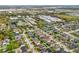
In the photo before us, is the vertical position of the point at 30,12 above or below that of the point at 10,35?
above

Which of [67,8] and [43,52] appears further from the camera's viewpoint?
[67,8]

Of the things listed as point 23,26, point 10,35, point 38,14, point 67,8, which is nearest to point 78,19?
point 67,8

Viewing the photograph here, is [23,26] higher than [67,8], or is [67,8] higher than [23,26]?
[67,8]

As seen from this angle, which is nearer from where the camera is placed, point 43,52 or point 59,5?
point 43,52
